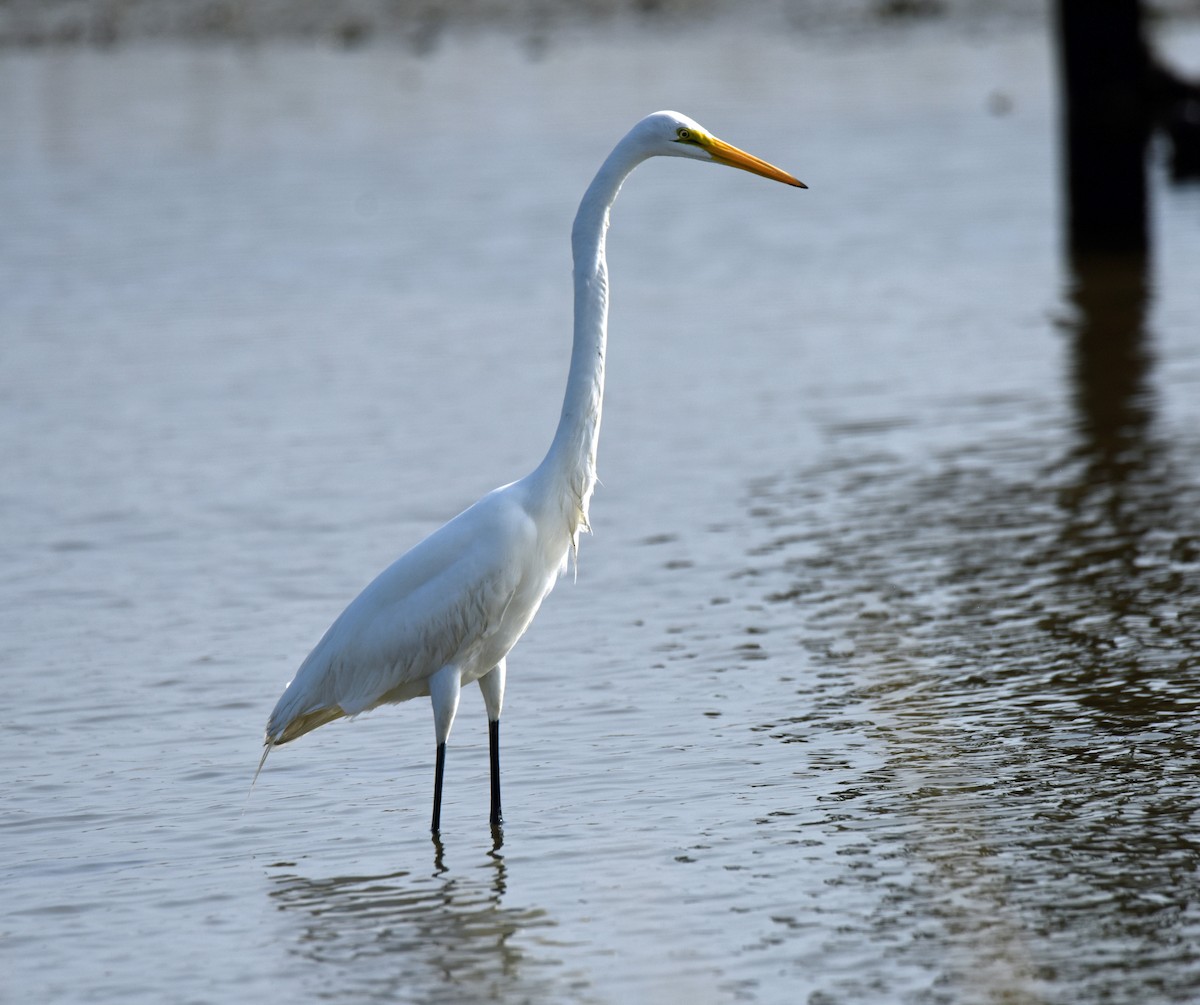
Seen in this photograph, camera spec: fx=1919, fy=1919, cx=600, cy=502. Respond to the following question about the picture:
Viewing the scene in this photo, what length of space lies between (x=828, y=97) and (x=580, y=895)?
2021 cm

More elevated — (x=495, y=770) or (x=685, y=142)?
(x=685, y=142)

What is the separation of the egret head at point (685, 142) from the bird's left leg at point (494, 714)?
1492 mm

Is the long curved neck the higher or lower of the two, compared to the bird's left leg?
higher

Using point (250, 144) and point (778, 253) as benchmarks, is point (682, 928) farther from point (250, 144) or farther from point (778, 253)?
point (250, 144)

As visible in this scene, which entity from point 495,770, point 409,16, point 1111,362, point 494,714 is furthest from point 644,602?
point 409,16

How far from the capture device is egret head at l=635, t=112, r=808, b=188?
17.0ft

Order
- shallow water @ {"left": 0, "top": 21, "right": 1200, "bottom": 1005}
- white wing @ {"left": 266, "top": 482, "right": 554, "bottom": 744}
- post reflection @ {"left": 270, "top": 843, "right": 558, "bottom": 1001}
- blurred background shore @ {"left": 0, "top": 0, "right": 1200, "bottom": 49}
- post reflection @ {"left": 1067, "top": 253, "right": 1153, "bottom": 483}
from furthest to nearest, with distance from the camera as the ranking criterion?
1. blurred background shore @ {"left": 0, "top": 0, "right": 1200, "bottom": 49}
2. post reflection @ {"left": 1067, "top": 253, "right": 1153, "bottom": 483}
3. white wing @ {"left": 266, "top": 482, "right": 554, "bottom": 744}
4. shallow water @ {"left": 0, "top": 21, "right": 1200, "bottom": 1005}
5. post reflection @ {"left": 270, "top": 843, "right": 558, "bottom": 1001}

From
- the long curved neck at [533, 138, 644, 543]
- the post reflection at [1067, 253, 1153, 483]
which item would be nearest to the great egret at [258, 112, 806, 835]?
the long curved neck at [533, 138, 644, 543]

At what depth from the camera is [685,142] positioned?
5211 mm

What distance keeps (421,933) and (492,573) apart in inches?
38.5

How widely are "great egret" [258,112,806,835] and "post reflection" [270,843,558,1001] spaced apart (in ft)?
1.04

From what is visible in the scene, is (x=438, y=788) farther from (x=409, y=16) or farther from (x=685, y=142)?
(x=409, y=16)

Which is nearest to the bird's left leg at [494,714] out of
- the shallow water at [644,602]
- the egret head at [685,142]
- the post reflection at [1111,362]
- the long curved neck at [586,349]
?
the shallow water at [644,602]

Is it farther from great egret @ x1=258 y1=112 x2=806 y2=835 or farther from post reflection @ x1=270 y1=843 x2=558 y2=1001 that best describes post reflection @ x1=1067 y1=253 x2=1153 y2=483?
post reflection @ x1=270 y1=843 x2=558 y2=1001
